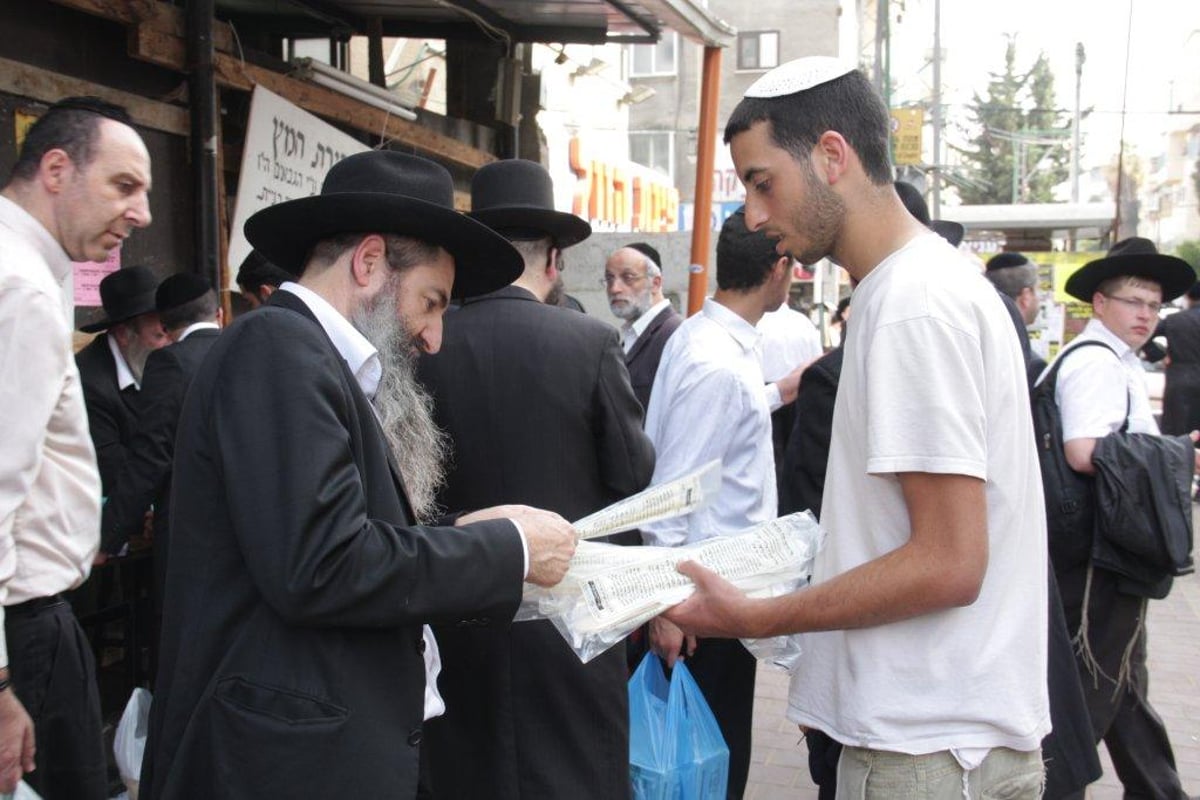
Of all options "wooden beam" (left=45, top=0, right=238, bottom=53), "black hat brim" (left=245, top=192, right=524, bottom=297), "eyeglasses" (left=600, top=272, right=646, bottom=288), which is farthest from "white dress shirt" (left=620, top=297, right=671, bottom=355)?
"black hat brim" (left=245, top=192, right=524, bottom=297)

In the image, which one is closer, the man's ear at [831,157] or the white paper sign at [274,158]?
the man's ear at [831,157]

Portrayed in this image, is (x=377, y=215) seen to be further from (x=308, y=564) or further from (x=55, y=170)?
(x=55, y=170)

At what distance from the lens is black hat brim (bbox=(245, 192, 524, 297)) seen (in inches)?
88.7

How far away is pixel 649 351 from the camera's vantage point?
6168mm

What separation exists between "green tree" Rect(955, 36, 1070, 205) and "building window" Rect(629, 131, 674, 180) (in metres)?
33.2

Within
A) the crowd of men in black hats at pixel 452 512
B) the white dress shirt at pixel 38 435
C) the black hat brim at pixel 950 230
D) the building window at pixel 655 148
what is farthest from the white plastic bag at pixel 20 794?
the building window at pixel 655 148

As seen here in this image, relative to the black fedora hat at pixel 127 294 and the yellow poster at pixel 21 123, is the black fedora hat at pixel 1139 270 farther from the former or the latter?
the yellow poster at pixel 21 123

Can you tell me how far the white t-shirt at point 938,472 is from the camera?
1892 millimetres

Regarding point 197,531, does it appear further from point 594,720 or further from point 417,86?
point 417,86

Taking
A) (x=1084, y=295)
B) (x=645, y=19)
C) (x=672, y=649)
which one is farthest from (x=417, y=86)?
(x=672, y=649)

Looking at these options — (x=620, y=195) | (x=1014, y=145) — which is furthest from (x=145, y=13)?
(x=1014, y=145)

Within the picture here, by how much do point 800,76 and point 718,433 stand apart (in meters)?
2.06

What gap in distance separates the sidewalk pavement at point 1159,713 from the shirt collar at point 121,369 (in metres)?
3.10

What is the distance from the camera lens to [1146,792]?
4520 mm
